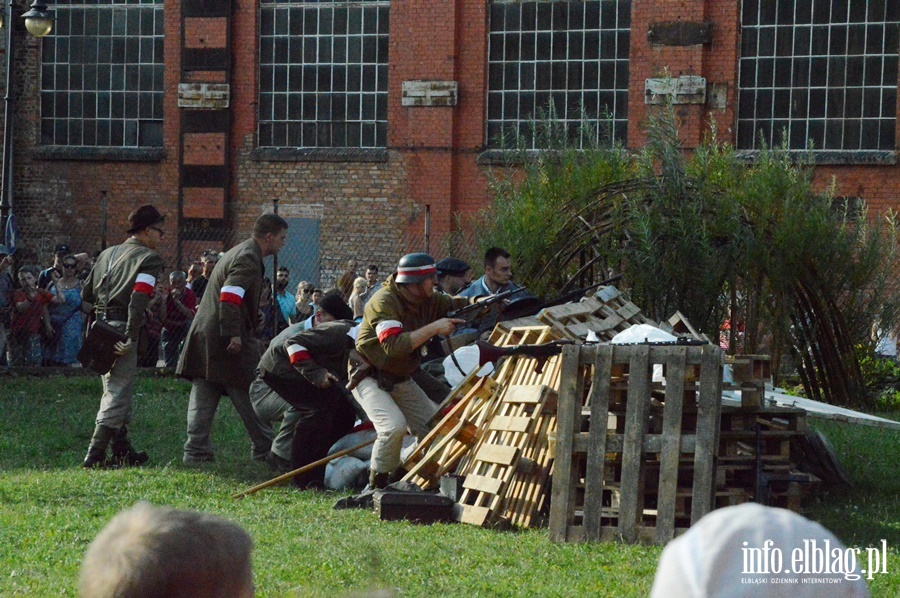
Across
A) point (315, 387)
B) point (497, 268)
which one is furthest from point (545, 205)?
point (315, 387)

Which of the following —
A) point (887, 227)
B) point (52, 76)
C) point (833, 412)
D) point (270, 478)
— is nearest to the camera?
point (270, 478)

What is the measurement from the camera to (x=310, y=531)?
300 inches

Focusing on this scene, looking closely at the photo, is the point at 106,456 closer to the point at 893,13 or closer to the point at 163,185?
the point at 163,185

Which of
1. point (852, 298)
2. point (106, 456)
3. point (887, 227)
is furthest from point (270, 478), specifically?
point (887, 227)

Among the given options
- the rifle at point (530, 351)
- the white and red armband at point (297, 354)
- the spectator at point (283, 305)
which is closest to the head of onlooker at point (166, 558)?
the rifle at point (530, 351)

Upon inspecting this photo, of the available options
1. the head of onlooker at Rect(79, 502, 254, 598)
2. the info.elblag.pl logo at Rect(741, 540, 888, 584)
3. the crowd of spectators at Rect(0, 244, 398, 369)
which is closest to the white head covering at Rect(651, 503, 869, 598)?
the info.elblag.pl logo at Rect(741, 540, 888, 584)

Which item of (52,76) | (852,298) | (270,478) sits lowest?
(270,478)

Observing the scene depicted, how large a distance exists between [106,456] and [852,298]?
357 inches

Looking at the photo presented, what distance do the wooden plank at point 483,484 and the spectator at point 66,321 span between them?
1018cm

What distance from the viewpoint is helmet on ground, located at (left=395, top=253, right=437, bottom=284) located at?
865 centimetres

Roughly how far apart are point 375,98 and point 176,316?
8.08m

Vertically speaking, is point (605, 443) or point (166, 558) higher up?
point (166, 558)

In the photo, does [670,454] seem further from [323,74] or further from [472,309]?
[323,74]

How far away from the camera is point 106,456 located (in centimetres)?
1030
